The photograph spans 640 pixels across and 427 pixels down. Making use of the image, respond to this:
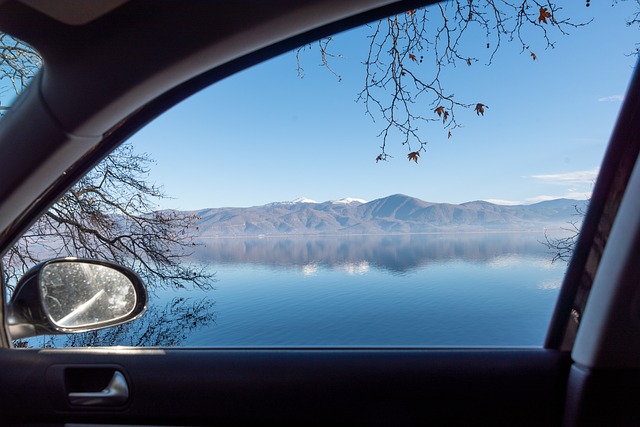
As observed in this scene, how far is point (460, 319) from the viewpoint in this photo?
2084 millimetres

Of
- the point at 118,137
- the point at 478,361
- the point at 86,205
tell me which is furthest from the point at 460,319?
the point at 86,205

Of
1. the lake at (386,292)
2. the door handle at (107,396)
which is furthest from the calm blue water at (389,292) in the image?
the door handle at (107,396)

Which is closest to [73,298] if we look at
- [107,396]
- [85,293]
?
[85,293]

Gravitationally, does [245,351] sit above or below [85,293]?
below

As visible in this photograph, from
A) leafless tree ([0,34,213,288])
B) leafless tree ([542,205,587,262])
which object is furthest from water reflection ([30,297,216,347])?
leafless tree ([542,205,587,262])

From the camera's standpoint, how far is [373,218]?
2553 mm

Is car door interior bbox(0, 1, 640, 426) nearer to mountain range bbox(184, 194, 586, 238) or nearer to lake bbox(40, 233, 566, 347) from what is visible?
lake bbox(40, 233, 566, 347)

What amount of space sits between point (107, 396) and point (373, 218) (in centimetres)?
173

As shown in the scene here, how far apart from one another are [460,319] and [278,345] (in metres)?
0.98

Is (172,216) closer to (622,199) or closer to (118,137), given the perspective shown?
(118,137)

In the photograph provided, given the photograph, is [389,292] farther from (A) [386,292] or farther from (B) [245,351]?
(B) [245,351]

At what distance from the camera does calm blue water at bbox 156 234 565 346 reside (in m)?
1.93

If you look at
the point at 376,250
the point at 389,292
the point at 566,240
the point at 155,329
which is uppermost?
the point at 566,240

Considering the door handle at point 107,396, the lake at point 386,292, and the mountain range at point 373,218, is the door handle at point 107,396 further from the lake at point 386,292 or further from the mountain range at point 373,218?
the mountain range at point 373,218
